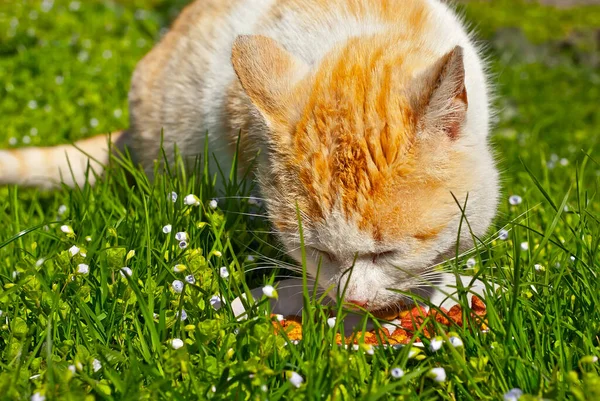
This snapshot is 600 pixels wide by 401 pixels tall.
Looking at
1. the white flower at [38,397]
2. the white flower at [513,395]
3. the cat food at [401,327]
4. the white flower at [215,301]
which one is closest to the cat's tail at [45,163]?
the white flower at [215,301]

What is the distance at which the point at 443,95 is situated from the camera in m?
2.02

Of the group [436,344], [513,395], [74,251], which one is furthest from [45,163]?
[513,395]

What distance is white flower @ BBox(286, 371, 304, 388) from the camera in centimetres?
164

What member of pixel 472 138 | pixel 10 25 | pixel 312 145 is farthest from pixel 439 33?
pixel 10 25

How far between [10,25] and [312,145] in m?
4.99

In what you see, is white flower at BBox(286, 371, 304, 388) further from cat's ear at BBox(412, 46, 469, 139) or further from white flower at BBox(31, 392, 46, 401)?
cat's ear at BBox(412, 46, 469, 139)

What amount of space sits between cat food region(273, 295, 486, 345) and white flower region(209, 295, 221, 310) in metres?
0.20

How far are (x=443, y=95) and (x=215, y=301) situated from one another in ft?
3.17

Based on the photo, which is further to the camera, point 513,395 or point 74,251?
point 74,251

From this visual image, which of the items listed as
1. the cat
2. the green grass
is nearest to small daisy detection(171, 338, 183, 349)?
the green grass

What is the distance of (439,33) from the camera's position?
8.65 ft

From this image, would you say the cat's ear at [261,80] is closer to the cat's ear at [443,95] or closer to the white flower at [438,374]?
the cat's ear at [443,95]

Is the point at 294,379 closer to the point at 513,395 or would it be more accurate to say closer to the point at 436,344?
the point at 436,344

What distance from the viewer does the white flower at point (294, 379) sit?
1637 mm
